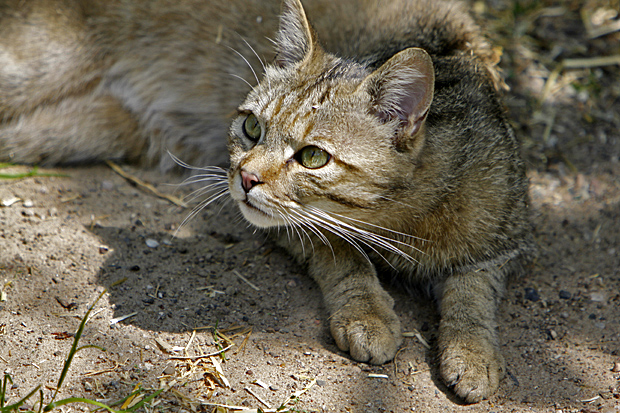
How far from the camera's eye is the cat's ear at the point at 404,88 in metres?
2.47

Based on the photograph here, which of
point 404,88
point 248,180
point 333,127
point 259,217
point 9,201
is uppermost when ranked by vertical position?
point 404,88

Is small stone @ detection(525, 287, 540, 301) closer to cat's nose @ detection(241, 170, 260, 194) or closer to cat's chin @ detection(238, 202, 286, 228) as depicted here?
cat's chin @ detection(238, 202, 286, 228)

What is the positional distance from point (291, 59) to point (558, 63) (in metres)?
2.94

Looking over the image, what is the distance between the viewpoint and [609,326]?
3072 millimetres

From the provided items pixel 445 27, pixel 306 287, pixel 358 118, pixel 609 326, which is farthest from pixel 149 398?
pixel 445 27

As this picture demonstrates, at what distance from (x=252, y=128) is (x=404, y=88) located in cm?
79

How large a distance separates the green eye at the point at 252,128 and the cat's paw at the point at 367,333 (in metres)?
0.97

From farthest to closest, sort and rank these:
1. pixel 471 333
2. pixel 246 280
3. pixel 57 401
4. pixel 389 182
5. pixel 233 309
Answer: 1. pixel 246 280
2. pixel 233 309
3. pixel 471 333
4. pixel 389 182
5. pixel 57 401

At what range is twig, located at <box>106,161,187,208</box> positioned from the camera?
3768 mm

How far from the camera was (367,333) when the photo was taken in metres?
2.74

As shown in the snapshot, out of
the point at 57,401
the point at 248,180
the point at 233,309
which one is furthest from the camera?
the point at 233,309

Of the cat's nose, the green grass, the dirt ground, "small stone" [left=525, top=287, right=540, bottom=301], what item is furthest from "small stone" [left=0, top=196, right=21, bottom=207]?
"small stone" [left=525, top=287, right=540, bottom=301]

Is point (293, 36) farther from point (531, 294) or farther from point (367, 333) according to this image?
point (531, 294)

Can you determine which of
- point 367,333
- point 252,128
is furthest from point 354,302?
point 252,128
